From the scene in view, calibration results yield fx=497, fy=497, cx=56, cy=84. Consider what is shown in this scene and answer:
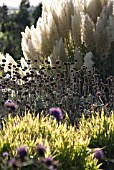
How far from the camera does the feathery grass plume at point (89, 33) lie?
24.6 ft

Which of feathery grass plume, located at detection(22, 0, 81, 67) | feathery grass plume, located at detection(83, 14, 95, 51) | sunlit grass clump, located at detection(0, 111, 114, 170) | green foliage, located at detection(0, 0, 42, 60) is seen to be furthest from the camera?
green foliage, located at detection(0, 0, 42, 60)

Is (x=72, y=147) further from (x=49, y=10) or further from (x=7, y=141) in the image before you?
(x=49, y=10)

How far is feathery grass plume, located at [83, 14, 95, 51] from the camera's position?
751 cm

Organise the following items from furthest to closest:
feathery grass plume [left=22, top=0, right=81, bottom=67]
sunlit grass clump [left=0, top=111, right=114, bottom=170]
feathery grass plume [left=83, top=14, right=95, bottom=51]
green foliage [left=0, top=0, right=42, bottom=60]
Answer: green foliage [left=0, top=0, right=42, bottom=60] < feathery grass plume [left=22, top=0, right=81, bottom=67] < feathery grass plume [left=83, top=14, right=95, bottom=51] < sunlit grass clump [left=0, top=111, right=114, bottom=170]

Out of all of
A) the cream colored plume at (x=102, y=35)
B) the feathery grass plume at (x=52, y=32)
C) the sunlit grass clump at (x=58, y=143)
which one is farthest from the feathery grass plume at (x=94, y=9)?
the sunlit grass clump at (x=58, y=143)

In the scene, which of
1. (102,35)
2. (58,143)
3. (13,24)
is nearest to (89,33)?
(102,35)

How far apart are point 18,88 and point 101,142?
246 centimetres

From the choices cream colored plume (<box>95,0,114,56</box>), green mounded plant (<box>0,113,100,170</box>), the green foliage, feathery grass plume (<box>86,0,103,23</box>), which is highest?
the green foliage

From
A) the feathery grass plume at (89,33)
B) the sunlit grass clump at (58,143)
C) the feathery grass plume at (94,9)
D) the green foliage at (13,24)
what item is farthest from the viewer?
the green foliage at (13,24)

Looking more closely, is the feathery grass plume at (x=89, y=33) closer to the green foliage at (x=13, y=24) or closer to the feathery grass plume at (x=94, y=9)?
the feathery grass plume at (x=94, y=9)

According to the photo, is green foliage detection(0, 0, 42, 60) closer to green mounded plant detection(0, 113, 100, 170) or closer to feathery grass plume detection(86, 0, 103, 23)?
feathery grass plume detection(86, 0, 103, 23)

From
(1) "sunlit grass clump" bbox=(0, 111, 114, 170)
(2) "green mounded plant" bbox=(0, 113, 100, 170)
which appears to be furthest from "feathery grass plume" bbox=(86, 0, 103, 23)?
(2) "green mounded plant" bbox=(0, 113, 100, 170)

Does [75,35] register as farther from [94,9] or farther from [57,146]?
[57,146]

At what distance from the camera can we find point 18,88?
661 cm
